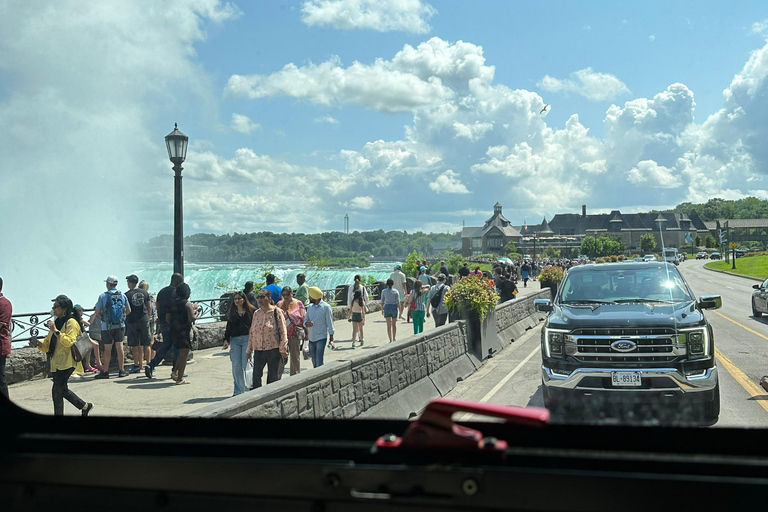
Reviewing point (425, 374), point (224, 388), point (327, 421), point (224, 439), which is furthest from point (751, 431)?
point (224, 388)

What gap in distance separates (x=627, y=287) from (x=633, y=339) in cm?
131

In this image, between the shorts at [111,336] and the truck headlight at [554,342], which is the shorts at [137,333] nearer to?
the shorts at [111,336]

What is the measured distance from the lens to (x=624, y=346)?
7.31 metres

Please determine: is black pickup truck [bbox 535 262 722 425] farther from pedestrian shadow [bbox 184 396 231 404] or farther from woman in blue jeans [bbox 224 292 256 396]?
pedestrian shadow [bbox 184 396 231 404]

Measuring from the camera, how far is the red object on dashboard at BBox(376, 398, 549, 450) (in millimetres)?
1534

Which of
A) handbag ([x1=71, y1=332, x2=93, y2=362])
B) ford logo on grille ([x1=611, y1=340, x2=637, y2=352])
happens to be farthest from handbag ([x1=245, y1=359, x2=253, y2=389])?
ford logo on grille ([x1=611, y1=340, x2=637, y2=352])

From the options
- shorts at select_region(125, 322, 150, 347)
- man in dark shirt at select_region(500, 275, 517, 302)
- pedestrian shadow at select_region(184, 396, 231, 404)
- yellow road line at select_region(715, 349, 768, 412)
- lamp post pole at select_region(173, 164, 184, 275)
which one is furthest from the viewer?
man in dark shirt at select_region(500, 275, 517, 302)

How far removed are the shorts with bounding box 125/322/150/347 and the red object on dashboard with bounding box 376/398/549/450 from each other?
13.2 m

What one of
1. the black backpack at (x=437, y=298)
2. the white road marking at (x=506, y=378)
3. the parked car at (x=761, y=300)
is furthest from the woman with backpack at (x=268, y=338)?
the parked car at (x=761, y=300)

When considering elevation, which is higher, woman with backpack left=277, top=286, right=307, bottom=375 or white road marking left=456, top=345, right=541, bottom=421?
woman with backpack left=277, top=286, right=307, bottom=375

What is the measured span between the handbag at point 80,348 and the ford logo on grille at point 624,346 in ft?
22.4

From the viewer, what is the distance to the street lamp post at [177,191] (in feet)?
46.8

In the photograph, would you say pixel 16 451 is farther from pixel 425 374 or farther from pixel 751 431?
pixel 425 374

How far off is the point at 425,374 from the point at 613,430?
877 centimetres
